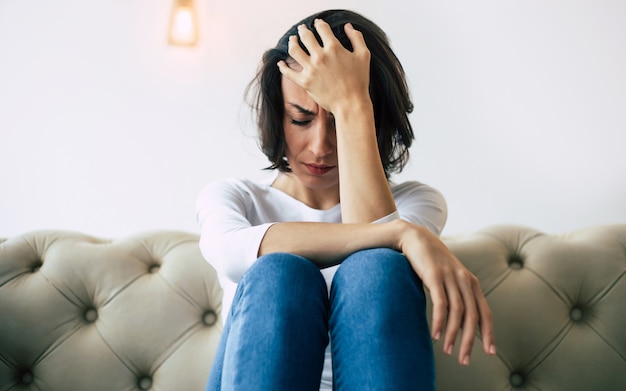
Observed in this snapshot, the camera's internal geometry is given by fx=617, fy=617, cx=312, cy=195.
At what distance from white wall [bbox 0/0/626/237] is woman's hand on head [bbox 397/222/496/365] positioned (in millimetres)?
748

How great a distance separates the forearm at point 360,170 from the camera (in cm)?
95

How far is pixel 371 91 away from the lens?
1.13 meters

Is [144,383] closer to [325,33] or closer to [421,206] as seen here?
[421,206]

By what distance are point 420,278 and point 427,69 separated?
→ 34.9 inches

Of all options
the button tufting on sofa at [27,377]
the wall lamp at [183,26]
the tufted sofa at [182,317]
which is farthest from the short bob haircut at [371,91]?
the button tufting on sofa at [27,377]

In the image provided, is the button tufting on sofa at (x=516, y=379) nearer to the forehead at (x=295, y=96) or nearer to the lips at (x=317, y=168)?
the lips at (x=317, y=168)

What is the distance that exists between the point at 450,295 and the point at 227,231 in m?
0.35

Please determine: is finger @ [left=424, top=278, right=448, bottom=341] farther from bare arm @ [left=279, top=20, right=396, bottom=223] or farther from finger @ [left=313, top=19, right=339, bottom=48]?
finger @ [left=313, top=19, right=339, bottom=48]

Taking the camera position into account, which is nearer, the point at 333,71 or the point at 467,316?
the point at 467,316

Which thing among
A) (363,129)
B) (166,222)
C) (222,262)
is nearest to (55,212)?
(166,222)

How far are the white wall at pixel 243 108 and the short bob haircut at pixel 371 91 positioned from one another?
0.34m

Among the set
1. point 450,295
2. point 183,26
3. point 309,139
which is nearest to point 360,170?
point 309,139

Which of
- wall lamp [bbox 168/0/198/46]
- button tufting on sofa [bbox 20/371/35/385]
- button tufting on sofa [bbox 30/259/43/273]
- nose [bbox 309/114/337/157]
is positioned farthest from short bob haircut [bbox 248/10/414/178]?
button tufting on sofa [bbox 20/371/35/385]

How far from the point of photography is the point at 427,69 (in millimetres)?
1537
